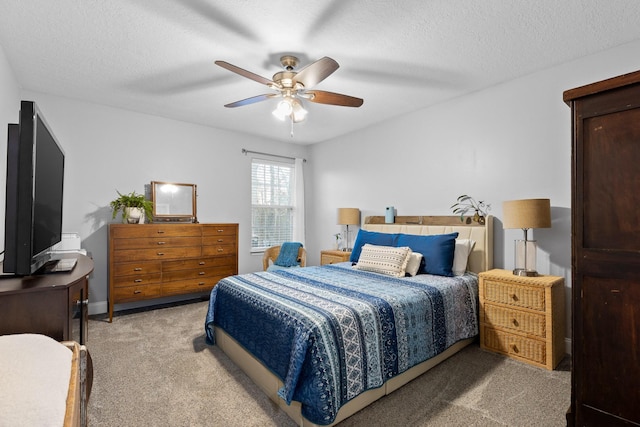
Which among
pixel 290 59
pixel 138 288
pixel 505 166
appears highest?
pixel 290 59

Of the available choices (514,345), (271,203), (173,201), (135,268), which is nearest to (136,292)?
(135,268)

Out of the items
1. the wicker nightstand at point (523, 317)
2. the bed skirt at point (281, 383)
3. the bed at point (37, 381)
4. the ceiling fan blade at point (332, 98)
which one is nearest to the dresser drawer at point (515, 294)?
the wicker nightstand at point (523, 317)

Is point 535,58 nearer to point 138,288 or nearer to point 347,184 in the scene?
point 347,184

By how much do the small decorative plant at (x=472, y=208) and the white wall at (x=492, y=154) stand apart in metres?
0.07

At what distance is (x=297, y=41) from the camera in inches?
96.3

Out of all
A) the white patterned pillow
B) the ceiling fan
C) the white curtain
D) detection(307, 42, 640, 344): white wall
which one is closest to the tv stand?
the ceiling fan

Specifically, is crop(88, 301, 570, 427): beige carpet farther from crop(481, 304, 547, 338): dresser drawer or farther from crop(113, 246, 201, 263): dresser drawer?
crop(113, 246, 201, 263): dresser drawer

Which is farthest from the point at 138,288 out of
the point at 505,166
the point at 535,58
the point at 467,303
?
the point at 535,58

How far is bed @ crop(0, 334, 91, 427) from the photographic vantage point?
67 centimetres

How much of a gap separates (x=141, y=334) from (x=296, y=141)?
375 cm

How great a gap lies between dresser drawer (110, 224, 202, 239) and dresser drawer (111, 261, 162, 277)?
33cm

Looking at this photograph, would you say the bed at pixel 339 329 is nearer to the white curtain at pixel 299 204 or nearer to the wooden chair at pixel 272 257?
the wooden chair at pixel 272 257

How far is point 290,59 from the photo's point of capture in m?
2.65

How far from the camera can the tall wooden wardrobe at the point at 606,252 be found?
4.44 feet
